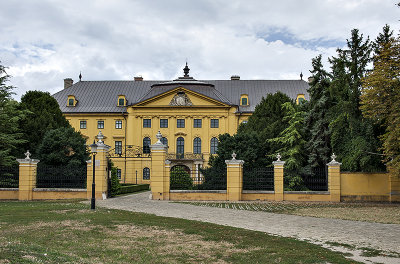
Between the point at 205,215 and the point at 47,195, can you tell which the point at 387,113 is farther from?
the point at 47,195

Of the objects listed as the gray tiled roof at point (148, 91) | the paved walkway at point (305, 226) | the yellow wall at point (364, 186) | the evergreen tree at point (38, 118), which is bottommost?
the paved walkway at point (305, 226)

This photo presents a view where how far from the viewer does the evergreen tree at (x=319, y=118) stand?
27.9 m

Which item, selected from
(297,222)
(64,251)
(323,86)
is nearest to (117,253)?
(64,251)

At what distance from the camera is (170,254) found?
8.53m

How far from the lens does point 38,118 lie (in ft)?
110

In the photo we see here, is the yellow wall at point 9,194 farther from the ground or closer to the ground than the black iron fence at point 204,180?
closer to the ground

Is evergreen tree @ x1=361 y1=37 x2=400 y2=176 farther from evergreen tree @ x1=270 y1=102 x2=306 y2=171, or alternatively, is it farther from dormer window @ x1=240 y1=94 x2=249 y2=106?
dormer window @ x1=240 y1=94 x2=249 y2=106

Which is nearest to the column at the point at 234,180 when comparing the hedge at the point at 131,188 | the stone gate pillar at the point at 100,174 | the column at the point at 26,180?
the stone gate pillar at the point at 100,174

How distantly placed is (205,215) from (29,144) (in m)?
21.0

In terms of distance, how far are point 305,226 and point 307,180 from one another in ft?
39.2

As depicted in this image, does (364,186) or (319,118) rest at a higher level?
(319,118)

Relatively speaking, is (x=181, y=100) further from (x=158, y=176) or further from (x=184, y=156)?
(x=158, y=176)

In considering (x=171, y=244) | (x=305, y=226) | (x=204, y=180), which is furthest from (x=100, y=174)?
(x=171, y=244)

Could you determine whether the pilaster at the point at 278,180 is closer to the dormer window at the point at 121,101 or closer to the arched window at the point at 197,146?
the arched window at the point at 197,146
